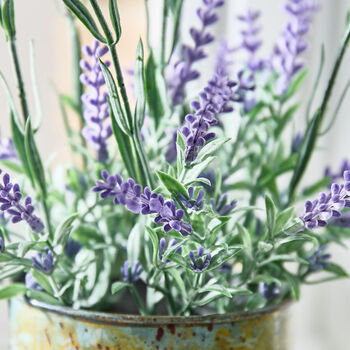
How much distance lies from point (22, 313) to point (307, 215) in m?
0.22

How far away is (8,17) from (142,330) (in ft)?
0.71

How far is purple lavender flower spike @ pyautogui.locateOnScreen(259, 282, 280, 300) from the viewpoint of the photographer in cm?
42

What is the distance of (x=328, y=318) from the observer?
0.82 metres

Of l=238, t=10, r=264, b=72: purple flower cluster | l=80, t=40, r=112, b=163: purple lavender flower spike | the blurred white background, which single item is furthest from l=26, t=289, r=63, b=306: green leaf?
the blurred white background

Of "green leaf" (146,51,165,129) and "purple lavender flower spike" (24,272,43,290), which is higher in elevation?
"green leaf" (146,51,165,129)

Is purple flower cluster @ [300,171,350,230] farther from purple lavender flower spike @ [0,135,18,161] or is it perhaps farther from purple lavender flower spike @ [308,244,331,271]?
purple lavender flower spike @ [0,135,18,161]

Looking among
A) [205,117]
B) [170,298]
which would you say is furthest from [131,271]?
[205,117]

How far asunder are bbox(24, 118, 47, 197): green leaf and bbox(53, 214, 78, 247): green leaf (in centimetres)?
4

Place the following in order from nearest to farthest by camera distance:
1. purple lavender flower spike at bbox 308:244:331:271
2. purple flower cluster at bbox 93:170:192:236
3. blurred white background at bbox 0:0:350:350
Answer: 1. purple flower cluster at bbox 93:170:192:236
2. purple lavender flower spike at bbox 308:244:331:271
3. blurred white background at bbox 0:0:350:350

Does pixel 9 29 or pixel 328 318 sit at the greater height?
pixel 9 29

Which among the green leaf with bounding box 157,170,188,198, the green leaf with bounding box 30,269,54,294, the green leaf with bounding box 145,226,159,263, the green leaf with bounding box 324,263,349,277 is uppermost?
the green leaf with bounding box 157,170,188,198

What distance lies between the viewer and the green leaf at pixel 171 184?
0.30 m

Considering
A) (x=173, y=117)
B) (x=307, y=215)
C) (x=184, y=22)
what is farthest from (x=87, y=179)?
(x=184, y=22)

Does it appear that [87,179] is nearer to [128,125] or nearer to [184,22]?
[128,125]
